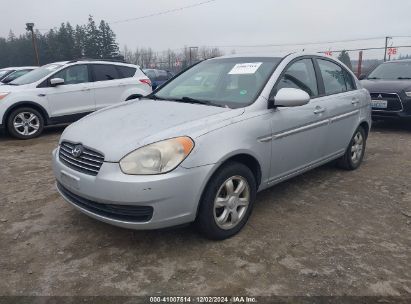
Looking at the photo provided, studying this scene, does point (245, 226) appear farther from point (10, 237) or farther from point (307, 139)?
point (10, 237)

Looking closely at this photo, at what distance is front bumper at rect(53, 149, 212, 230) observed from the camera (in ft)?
9.02

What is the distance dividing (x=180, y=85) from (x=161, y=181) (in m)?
1.85

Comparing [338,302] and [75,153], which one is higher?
[75,153]

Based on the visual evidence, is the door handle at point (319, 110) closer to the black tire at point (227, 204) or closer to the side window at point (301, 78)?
the side window at point (301, 78)

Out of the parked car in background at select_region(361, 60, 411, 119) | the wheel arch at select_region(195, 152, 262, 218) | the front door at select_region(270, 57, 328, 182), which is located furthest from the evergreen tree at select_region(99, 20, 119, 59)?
the wheel arch at select_region(195, 152, 262, 218)

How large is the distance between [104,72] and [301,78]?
573 centimetres

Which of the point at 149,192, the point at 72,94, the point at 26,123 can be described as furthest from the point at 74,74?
the point at 149,192

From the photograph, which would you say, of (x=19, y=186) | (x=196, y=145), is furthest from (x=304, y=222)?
(x=19, y=186)

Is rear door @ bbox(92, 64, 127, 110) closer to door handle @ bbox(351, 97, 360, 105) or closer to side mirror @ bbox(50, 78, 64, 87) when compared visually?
side mirror @ bbox(50, 78, 64, 87)

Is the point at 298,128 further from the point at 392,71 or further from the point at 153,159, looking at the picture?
the point at 392,71

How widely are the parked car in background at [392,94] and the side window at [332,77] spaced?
3.37 m

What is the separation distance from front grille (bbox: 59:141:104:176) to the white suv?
4.94 meters

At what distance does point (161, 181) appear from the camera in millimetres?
2748

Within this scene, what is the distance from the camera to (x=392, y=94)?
7.69 m
